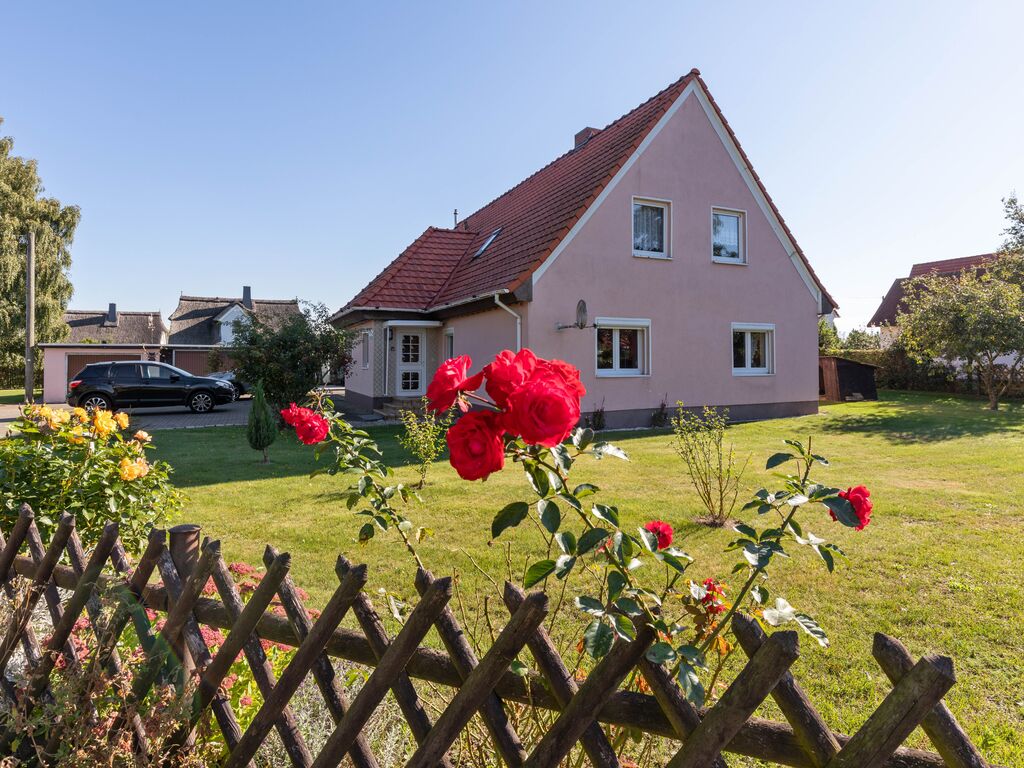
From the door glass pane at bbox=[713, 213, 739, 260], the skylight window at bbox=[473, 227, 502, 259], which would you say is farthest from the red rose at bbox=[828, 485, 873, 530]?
the skylight window at bbox=[473, 227, 502, 259]

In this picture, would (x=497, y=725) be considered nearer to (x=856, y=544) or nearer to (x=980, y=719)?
(x=980, y=719)

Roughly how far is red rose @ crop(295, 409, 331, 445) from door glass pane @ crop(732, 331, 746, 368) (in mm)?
14260

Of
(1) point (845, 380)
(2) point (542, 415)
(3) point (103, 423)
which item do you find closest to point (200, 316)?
(1) point (845, 380)

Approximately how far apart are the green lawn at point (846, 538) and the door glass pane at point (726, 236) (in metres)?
5.96

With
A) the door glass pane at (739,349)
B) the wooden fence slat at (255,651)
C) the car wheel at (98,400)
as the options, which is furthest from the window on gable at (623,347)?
the car wheel at (98,400)

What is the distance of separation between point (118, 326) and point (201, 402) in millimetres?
31249

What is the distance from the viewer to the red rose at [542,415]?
1138mm

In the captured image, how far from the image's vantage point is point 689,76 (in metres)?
13.9

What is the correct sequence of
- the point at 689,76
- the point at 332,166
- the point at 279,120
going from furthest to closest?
1. the point at 689,76
2. the point at 332,166
3. the point at 279,120

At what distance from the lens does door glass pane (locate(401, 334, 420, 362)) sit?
16344 millimetres

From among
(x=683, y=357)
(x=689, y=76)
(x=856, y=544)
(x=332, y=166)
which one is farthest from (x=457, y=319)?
(x=856, y=544)

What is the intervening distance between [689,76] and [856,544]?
1272cm

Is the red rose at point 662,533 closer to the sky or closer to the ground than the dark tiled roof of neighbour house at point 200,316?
closer to the ground

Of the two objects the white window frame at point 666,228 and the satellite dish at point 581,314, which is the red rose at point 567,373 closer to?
the satellite dish at point 581,314
